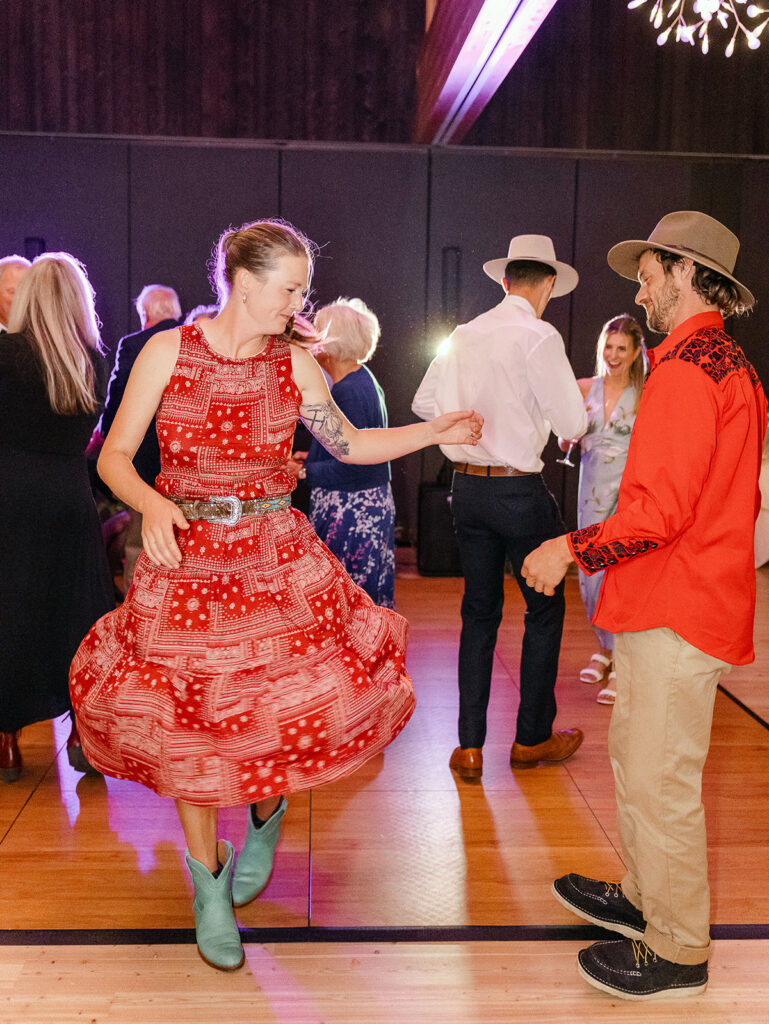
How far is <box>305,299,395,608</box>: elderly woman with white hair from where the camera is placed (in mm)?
3572

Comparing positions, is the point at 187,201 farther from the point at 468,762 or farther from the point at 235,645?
the point at 235,645

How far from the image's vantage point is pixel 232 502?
87.2 inches

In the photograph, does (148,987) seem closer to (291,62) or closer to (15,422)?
(15,422)

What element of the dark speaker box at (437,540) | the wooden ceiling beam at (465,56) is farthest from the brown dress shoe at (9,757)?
the dark speaker box at (437,540)

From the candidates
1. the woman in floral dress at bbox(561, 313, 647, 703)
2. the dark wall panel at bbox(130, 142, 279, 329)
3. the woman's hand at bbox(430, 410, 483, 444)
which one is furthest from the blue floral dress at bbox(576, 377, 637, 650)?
the dark wall panel at bbox(130, 142, 279, 329)

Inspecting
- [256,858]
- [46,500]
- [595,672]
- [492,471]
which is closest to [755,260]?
[595,672]

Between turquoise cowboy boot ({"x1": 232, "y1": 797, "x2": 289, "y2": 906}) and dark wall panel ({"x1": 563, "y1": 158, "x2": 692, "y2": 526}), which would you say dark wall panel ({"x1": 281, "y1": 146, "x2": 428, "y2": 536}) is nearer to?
dark wall panel ({"x1": 563, "y1": 158, "x2": 692, "y2": 526})

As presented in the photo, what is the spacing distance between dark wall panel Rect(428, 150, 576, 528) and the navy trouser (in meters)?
3.82

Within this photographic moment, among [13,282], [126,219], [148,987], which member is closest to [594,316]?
[126,219]

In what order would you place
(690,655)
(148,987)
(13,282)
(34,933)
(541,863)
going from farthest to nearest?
(13,282) → (541,863) → (34,933) → (148,987) → (690,655)

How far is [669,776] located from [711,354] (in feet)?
2.75

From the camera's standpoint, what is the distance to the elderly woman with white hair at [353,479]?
357 cm

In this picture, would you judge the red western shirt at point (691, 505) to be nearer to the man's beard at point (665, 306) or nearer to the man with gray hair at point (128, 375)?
the man's beard at point (665, 306)

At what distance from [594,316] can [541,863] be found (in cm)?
493
